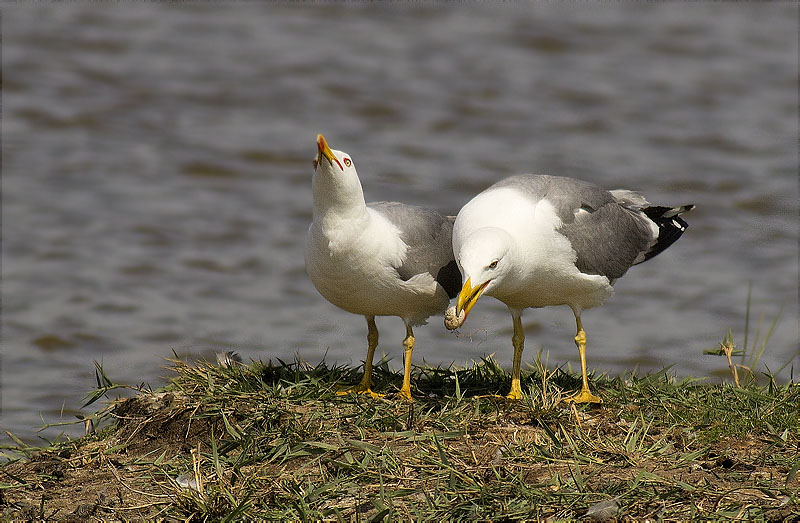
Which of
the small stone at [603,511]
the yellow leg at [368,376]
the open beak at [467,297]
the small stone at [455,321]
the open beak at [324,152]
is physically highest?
the open beak at [324,152]

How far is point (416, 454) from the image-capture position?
469 centimetres

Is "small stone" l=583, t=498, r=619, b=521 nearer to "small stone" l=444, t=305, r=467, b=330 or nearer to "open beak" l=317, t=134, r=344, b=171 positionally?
"small stone" l=444, t=305, r=467, b=330

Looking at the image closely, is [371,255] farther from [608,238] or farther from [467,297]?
[608,238]

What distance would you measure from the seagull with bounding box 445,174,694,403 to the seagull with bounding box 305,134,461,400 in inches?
11.5

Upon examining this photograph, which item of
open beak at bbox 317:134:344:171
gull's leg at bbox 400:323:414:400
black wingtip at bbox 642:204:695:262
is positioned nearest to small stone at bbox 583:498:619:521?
gull's leg at bbox 400:323:414:400

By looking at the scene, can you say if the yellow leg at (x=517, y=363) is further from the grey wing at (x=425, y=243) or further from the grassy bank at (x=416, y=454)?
the grey wing at (x=425, y=243)

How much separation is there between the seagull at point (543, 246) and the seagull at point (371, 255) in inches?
11.5

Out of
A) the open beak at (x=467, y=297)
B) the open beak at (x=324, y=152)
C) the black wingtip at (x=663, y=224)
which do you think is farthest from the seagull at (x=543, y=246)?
the open beak at (x=324, y=152)

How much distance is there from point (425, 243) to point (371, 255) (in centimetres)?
42

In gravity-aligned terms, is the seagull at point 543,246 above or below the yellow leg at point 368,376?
above

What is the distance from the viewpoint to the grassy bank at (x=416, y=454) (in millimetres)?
4242

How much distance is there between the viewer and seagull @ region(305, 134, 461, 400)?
5.35m

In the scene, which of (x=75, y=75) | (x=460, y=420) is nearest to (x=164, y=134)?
(x=75, y=75)

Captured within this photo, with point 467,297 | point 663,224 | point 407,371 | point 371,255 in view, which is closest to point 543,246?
point 467,297
